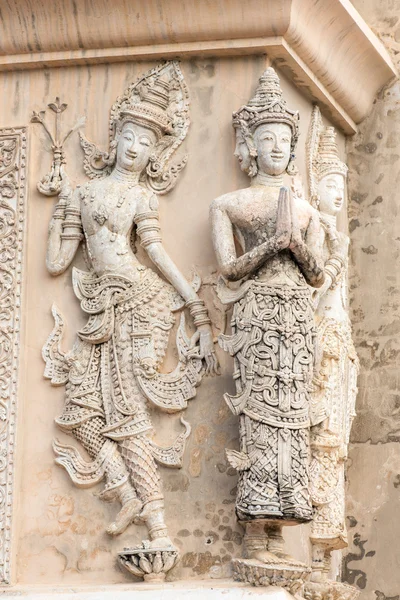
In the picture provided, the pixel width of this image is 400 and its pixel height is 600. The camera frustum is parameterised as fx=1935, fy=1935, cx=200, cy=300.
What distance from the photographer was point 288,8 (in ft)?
32.7

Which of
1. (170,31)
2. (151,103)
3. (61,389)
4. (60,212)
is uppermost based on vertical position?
(170,31)

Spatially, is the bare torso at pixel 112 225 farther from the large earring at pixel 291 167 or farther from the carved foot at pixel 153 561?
the carved foot at pixel 153 561

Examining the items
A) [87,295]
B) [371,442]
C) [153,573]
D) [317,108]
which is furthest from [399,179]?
[153,573]

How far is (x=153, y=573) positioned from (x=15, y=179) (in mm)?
2219

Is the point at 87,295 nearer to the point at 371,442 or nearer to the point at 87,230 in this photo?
the point at 87,230

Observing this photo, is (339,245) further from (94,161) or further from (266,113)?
(94,161)

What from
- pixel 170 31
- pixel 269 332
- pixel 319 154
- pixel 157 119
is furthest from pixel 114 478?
pixel 170 31

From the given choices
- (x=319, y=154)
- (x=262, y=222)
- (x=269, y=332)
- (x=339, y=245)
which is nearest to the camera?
(x=269, y=332)

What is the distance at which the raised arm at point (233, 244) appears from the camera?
30.9ft

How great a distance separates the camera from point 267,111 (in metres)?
9.80

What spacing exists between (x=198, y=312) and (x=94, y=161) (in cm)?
102

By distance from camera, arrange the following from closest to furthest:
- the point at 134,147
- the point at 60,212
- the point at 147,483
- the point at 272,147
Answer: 1. the point at 147,483
2. the point at 272,147
3. the point at 134,147
4. the point at 60,212

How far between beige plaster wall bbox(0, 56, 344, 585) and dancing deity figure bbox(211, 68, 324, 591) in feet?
0.67

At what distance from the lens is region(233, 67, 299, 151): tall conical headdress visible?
385 inches
